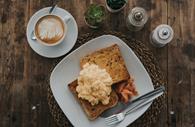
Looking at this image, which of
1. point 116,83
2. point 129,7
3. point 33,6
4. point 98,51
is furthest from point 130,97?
point 33,6

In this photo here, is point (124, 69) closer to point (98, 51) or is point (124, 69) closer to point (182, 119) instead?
point (98, 51)

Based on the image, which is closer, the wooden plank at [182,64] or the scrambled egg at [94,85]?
the scrambled egg at [94,85]

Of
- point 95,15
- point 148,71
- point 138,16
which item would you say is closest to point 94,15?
point 95,15

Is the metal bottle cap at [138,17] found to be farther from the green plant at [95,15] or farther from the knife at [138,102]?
the knife at [138,102]

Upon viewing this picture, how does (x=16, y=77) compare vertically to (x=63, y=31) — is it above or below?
below

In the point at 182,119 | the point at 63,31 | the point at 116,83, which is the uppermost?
the point at 63,31

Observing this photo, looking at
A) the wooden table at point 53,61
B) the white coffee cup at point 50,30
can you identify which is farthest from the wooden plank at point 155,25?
the white coffee cup at point 50,30

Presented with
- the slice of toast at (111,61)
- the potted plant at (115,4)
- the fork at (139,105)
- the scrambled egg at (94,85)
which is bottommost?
the fork at (139,105)
